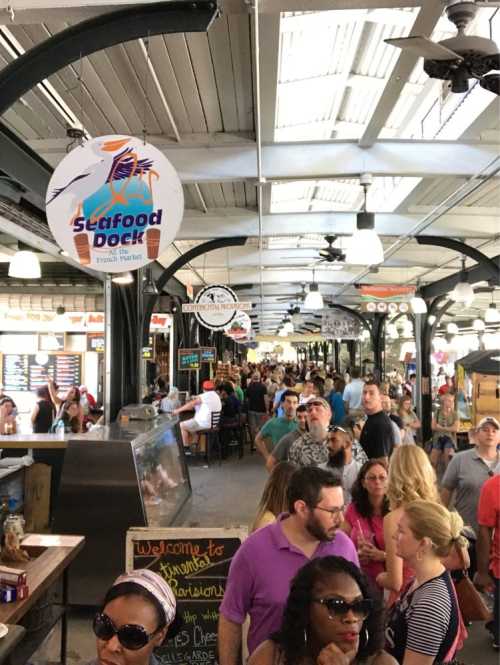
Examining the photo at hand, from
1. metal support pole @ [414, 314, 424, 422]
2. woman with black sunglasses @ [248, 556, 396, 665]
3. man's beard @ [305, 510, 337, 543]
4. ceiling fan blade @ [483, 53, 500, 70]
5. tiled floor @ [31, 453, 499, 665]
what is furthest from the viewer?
metal support pole @ [414, 314, 424, 422]

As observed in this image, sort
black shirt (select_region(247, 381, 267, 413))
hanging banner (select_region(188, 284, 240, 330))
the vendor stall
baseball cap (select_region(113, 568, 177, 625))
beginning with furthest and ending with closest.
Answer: black shirt (select_region(247, 381, 267, 413)) → hanging banner (select_region(188, 284, 240, 330)) → the vendor stall → baseball cap (select_region(113, 568, 177, 625))

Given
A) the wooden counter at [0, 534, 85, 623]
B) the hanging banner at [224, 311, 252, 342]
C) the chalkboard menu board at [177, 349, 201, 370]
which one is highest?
the hanging banner at [224, 311, 252, 342]

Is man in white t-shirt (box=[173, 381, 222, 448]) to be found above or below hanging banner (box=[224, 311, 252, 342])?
below

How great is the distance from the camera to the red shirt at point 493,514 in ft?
13.6

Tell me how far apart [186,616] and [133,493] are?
1702 millimetres

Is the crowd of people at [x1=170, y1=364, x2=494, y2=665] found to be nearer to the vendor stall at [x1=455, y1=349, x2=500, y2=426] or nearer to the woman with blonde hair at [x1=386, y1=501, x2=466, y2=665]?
the woman with blonde hair at [x1=386, y1=501, x2=466, y2=665]

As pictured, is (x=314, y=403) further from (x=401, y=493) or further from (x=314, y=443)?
(x=401, y=493)

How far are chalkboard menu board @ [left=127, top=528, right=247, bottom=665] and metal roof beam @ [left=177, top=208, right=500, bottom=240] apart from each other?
5.83 m

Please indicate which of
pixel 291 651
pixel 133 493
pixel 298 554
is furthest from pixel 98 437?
pixel 291 651

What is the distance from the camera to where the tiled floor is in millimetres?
4305

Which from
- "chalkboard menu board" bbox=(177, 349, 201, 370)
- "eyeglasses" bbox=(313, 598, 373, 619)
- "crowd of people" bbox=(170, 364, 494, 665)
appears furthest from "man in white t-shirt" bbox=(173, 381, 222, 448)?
"eyeglasses" bbox=(313, 598, 373, 619)

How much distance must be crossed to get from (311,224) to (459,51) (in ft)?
19.1

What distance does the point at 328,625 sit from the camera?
1.76 metres

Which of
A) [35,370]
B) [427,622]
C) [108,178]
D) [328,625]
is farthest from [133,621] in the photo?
[35,370]
